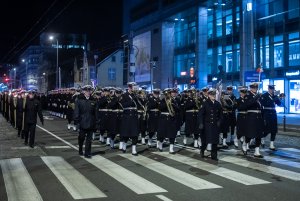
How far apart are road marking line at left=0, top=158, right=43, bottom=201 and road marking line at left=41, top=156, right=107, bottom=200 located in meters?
0.61

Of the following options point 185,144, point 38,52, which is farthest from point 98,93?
point 38,52

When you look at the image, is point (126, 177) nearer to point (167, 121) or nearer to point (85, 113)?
point (85, 113)

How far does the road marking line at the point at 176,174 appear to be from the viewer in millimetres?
8555

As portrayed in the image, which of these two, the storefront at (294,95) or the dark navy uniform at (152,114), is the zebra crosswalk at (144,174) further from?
the storefront at (294,95)

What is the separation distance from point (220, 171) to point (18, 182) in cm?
444

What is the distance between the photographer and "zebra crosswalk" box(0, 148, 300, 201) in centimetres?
810

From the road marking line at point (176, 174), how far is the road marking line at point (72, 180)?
177 centimetres

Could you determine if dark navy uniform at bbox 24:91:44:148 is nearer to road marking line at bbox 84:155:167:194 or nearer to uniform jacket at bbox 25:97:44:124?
uniform jacket at bbox 25:97:44:124

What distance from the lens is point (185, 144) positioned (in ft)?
51.7

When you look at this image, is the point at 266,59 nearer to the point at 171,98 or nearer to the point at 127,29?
the point at 171,98

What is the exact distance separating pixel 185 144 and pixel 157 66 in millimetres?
44306

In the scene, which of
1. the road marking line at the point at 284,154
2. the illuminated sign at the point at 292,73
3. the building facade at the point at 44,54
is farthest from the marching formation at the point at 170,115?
the building facade at the point at 44,54

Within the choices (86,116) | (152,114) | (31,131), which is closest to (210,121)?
(86,116)

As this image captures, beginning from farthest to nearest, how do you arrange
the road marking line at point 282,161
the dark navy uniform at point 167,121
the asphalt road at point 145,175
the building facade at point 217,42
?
the building facade at point 217,42
the dark navy uniform at point 167,121
the road marking line at point 282,161
the asphalt road at point 145,175
